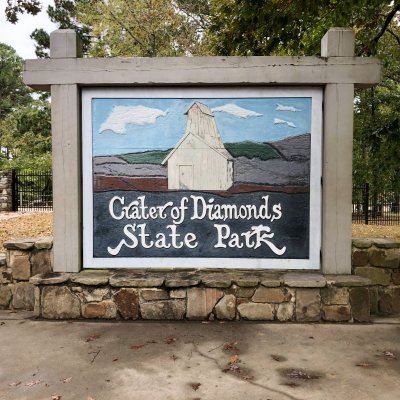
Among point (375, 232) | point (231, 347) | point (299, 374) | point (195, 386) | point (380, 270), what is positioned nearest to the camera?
point (195, 386)

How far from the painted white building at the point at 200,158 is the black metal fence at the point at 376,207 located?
459 inches

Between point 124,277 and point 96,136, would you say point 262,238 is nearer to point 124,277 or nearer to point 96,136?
point 124,277

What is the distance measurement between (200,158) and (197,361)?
6.93 ft

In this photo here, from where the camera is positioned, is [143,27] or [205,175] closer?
[205,175]

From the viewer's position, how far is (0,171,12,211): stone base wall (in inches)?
694

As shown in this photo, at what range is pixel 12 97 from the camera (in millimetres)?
44781

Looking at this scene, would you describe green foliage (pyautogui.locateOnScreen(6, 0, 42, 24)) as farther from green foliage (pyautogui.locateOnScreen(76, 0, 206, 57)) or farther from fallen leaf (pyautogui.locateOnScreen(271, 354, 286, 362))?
green foliage (pyautogui.locateOnScreen(76, 0, 206, 57))

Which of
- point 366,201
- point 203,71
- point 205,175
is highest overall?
point 203,71

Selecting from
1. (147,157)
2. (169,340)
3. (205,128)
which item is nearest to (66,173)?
(147,157)

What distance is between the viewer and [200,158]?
179 inches

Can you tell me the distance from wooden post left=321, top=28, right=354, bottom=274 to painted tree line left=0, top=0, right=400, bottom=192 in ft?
7.64

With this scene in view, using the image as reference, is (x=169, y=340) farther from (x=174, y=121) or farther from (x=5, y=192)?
(x=5, y=192)

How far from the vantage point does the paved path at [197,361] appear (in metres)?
2.86

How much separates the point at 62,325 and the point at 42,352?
63 centimetres
